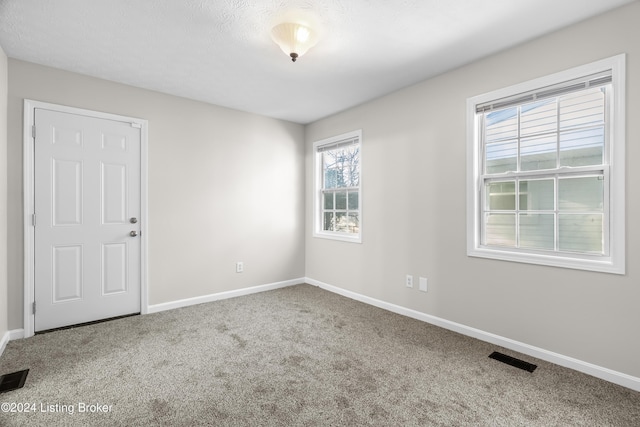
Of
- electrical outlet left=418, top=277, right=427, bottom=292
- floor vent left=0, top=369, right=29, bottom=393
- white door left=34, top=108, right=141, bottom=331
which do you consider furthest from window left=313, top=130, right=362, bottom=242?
floor vent left=0, top=369, right=29, bottom=393

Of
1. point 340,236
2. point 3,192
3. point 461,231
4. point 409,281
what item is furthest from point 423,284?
point 3,192

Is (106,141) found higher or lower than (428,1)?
lower

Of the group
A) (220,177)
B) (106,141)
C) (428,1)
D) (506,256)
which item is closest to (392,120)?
(428,1)

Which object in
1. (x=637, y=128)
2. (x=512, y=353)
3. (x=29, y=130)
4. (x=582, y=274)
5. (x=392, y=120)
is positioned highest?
(x=392, y=120)

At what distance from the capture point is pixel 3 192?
2.67 metres

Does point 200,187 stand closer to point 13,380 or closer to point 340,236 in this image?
point 340,236

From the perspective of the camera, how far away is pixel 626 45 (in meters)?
2.08

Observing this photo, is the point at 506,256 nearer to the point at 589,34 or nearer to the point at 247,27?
the point at 589,34

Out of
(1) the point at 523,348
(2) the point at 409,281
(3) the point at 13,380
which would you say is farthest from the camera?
(2) the point at 409,281

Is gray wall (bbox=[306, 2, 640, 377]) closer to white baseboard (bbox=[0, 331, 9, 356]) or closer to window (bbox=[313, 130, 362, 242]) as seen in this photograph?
window (bbox=[313, 130, 362, 242])

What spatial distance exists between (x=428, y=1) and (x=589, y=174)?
1711mm

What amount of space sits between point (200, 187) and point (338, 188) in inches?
73.1

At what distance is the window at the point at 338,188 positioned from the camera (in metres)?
4.23

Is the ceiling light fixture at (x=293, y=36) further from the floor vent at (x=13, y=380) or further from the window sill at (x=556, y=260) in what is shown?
the floor vent at (x=13, y=380)
